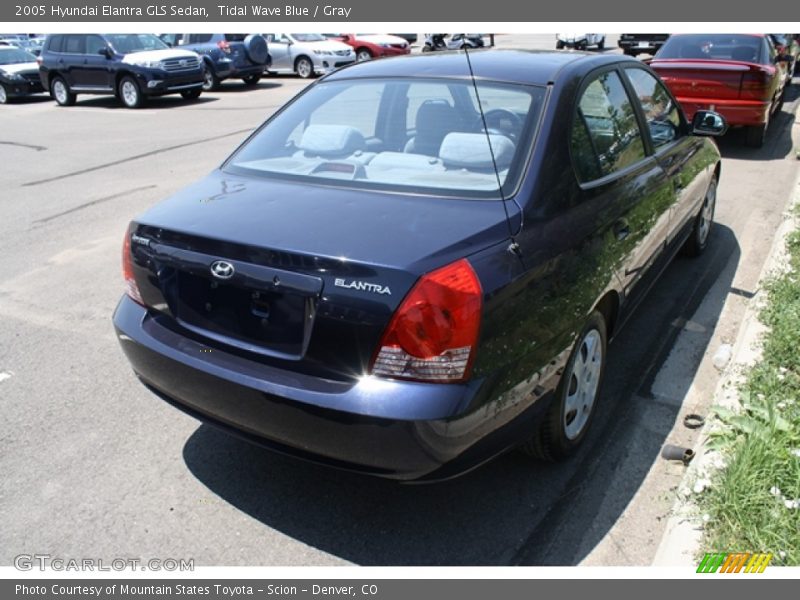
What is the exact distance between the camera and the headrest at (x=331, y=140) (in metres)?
3.37

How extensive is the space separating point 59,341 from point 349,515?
260 centimetres

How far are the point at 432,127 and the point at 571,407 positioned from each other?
55.6 inches

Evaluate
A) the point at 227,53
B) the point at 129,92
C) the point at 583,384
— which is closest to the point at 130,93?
the point at 129,92

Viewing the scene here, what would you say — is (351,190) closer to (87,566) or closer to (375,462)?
(375,462)

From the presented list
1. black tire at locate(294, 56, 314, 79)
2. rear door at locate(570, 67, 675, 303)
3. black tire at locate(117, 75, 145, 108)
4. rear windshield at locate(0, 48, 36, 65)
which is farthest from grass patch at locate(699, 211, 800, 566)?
rear windshield at locate(0, 48, 36, 65)

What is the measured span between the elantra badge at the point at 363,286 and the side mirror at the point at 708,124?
3.53 meters

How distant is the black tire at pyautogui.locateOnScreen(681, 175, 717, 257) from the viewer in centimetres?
548

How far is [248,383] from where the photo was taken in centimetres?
253

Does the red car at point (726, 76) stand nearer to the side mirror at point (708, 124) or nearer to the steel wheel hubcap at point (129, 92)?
the side mirror at point (708, 124)

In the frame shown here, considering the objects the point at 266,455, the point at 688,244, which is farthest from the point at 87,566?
the point at 688,244

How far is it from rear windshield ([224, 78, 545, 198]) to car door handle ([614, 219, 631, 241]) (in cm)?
68

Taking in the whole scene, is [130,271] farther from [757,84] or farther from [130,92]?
[130,92]

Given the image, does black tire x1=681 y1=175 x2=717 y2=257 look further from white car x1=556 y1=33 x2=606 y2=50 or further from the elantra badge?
white car x1=556 y1=33 x2=606 y2=50

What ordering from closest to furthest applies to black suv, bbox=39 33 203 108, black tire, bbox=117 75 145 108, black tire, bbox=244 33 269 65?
black suv, bbox=39 33 203 108
black tire, bbox=117 75 145 108
black tire, bbox=244 33 269 65
